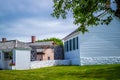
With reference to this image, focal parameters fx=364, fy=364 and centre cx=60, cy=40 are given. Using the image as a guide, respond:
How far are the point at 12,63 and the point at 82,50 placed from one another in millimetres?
9641

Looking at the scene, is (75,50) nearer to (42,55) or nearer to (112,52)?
(112,52)

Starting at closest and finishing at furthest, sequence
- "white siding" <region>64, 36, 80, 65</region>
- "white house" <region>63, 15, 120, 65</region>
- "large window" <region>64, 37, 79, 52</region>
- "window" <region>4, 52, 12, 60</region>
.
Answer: "white house" <region>63, 15, 120, 65</region> < "white siding" <region>64, 36, 80, 65</region> < "large window" <region>64, 37, 79, 52</region> < "window" <region>4, 52, 12, 60</region>

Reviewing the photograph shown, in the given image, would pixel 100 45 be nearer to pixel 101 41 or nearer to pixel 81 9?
pixel 101 41

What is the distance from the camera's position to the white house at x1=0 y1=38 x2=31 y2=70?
4825cm

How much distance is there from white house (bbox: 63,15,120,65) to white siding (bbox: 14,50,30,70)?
7.29 metres

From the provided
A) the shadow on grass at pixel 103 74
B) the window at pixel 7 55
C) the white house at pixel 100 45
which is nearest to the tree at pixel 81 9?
the shadow on grass at pixel 103 74

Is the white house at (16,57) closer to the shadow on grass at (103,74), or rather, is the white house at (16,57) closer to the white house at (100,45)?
the white house at (100,45)

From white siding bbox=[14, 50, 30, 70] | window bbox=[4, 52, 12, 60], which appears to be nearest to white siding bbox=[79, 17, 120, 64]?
white siding bbox=[14, 50, 30, 70]

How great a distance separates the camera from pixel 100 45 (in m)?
45.1

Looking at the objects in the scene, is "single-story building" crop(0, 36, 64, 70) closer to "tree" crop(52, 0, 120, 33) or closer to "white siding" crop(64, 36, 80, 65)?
"white siding" crop(64, 36, 80, 65)

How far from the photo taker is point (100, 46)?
Result: 45125 mm

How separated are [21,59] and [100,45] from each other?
35.9 ft

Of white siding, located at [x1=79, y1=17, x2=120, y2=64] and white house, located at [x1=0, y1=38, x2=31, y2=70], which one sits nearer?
white siding, located at [x1=79, y1=17, x2=120, y2=64]

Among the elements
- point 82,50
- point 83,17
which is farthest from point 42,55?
point 83,17
